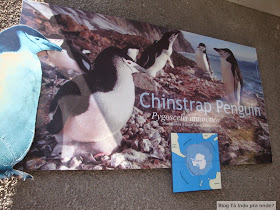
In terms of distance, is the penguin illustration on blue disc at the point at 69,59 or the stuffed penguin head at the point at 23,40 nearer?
the stuffed penguin head at the point at 23,40

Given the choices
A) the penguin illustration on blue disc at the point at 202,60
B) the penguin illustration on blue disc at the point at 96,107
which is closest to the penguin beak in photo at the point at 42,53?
the penguin illustration on blue disc at the point at 96,107

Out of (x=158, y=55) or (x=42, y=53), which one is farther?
(x=158, y=55)

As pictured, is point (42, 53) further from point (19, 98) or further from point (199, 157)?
point (199, 157)

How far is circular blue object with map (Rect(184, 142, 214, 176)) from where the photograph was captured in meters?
1.70

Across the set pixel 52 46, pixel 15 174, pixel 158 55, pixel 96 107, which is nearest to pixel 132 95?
pixel 96 107

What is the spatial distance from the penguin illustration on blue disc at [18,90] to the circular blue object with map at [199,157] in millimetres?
1000

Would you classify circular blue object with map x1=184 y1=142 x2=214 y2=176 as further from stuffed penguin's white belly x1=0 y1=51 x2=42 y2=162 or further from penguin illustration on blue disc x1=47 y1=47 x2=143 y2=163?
stuffed penguin's white belly x1=0 y1=51 x2=42 y2=162

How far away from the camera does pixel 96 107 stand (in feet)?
5.15

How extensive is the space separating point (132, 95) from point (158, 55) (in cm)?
38

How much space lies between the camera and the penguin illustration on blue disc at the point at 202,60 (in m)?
1.95

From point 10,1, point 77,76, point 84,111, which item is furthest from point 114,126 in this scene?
point 10,1

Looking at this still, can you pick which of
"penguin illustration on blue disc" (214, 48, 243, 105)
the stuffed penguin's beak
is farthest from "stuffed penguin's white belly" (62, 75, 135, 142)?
"penguin illustration on blue disc" (214, 48, 243, 105)

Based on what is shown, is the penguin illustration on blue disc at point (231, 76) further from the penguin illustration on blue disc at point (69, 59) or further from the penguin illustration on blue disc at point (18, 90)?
the penguin illustration on blue disc at point (18, 90)

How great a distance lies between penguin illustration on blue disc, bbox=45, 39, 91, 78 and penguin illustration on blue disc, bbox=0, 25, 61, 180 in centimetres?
4
